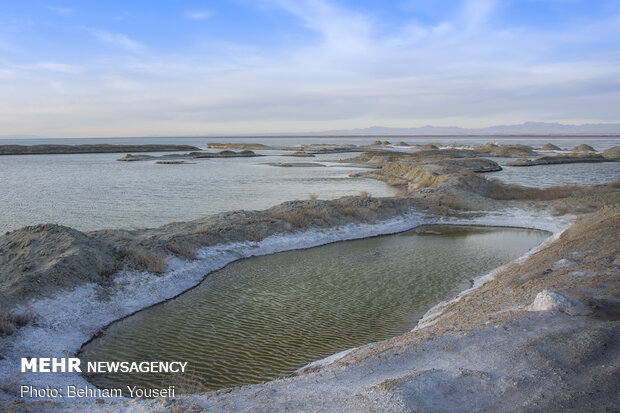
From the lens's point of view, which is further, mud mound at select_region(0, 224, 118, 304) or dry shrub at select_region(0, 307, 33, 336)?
mud mound at select_region(0, 224, 118, 304)

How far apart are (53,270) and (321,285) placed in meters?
7.79

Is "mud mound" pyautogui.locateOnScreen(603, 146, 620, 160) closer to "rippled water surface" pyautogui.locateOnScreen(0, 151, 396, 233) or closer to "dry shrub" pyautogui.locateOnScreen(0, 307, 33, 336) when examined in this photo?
"rippled water surface" pyautogui.locateOnScreen(0, 151, 396, 233)

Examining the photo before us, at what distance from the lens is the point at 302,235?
20.4 metres

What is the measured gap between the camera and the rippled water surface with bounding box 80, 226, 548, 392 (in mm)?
9648

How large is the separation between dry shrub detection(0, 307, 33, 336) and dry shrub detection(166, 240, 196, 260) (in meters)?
5.95

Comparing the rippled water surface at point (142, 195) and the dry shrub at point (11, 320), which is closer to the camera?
the dry shrub at point (11, 320)

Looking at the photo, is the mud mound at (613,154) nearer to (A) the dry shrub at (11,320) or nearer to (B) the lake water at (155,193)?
(B) the lake water at (155,193)

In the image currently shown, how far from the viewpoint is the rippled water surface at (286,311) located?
31.7 ft

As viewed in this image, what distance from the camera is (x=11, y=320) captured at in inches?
388

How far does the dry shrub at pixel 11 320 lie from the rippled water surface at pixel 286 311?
1516 millimetres

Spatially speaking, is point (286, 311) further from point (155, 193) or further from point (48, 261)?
point (155, 193)

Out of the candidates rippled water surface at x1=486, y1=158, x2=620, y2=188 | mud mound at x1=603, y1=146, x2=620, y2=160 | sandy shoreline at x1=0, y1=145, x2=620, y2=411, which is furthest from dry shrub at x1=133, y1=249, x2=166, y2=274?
mud mound at x1=603, y1=146, x2=620, y2=160

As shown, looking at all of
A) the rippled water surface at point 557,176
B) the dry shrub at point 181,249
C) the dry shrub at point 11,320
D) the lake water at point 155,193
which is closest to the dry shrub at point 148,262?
the dry shrub at point 181,249

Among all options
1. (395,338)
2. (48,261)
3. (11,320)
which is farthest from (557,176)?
(11,320)
